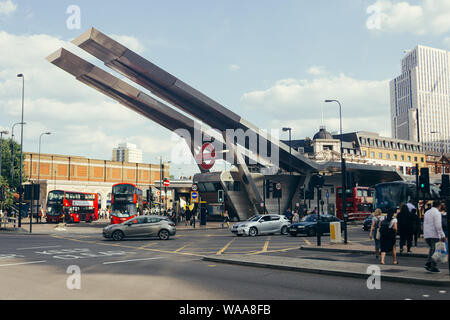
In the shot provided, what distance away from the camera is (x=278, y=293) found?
9477 mm

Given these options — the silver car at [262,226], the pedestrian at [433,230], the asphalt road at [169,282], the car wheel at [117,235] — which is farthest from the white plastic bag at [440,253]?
the car wheel at [117,235]

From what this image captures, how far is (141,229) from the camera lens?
2658 centimetres

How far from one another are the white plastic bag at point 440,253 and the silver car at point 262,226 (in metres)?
18.6

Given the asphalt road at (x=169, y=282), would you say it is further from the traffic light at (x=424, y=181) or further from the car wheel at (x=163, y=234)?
the traffic light at (x=424, y=181)

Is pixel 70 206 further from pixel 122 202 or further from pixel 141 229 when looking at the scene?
pixel 141 229

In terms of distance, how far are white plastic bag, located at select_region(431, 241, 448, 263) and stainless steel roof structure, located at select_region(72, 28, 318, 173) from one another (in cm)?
3636

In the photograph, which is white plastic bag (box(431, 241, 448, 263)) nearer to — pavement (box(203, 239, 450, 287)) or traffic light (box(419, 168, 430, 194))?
pavement (box(203, 239, 450, 287))

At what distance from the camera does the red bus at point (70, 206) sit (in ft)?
169

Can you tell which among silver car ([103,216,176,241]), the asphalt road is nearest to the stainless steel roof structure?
silver car ([103,216,176,241])

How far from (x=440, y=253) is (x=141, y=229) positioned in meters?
18.7

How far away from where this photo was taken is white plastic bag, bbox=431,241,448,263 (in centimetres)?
1100

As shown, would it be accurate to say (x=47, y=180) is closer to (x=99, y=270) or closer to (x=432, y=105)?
(x=99, y=270)

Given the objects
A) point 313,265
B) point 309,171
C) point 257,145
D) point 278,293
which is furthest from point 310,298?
point 309,171

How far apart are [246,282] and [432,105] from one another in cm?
20599
